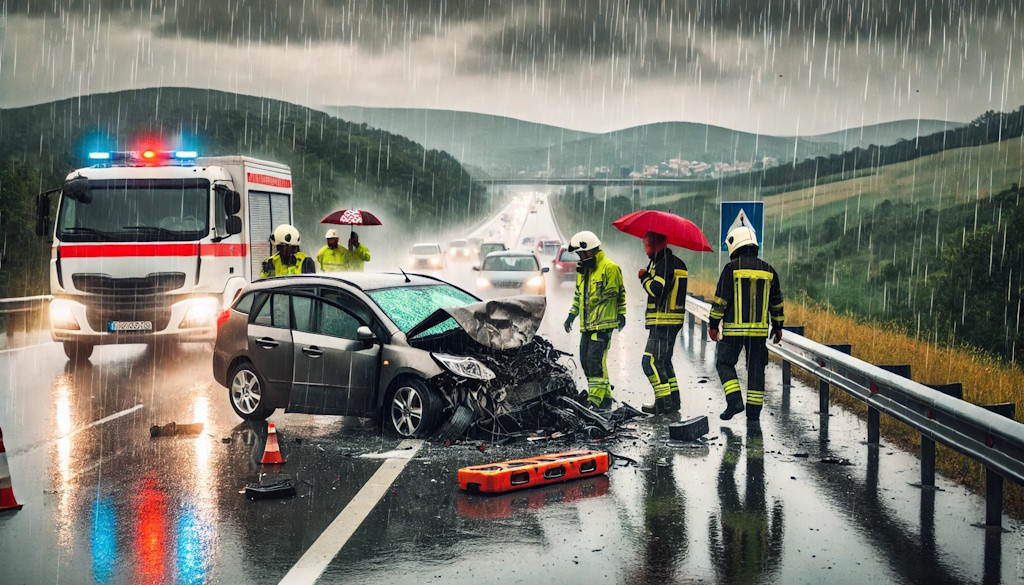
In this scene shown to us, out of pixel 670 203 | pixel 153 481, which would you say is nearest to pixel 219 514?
pixel 153 481

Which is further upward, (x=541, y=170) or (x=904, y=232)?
(x=541, y=170)

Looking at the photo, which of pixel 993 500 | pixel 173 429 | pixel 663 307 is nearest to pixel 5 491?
pixel 173 429

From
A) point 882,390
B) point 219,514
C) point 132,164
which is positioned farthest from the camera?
point 132,164

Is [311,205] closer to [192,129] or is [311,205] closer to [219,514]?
[192,129]

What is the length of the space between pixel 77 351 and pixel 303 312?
22.5ft

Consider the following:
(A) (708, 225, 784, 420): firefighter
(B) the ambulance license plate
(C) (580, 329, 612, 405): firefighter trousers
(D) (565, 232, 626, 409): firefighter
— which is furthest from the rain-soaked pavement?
(B) the ambulance license plate

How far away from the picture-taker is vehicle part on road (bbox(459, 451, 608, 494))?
7.34 metres

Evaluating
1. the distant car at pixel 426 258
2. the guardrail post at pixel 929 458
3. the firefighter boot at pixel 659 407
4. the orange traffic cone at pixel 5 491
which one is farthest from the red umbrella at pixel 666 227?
the distant car at pixel 426 258

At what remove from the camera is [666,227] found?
11.1 metres

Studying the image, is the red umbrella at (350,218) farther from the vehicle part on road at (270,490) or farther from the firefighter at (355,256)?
the vehicle part on road at (270,490)

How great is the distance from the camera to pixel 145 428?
1011cm

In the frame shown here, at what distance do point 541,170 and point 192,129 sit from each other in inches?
2219

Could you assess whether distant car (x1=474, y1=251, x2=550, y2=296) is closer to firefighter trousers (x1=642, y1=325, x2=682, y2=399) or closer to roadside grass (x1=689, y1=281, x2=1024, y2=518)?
roadside grass (x1=689, y1=281, x2=1024, y2=518)

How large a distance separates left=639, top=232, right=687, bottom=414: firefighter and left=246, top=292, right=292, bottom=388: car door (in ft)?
11.8
